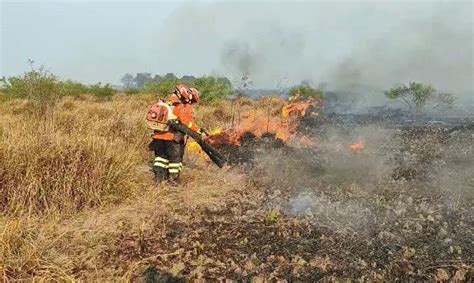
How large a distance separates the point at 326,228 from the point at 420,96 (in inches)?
854

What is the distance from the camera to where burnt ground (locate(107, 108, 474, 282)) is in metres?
4.18

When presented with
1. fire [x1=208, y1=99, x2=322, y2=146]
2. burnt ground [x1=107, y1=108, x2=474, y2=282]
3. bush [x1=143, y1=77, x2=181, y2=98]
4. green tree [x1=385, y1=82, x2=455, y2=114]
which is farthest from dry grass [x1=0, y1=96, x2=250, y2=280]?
green tree [x1=385, y1=82, x2=455, y2=114]

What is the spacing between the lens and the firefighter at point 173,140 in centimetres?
695

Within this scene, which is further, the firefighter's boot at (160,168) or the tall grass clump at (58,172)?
the firefighter's boot at (160,168)

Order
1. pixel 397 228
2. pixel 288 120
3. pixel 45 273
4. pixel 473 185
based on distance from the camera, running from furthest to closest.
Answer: pixel 288 120 < pixel 473 185 < pixel 397 228 < pixel 45 273

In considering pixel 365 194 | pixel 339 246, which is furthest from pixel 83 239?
pixel 365 194

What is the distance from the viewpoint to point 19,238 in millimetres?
4016

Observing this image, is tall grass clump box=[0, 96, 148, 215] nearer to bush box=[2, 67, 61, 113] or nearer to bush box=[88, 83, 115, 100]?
bush box=[2, 67, 61, 113]

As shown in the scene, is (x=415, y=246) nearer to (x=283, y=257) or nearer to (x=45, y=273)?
(x=283, y=257)

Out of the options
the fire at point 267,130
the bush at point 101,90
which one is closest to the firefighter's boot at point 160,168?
the fire at point 267,130

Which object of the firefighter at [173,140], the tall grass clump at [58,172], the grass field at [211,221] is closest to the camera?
the grass field at [211,221]

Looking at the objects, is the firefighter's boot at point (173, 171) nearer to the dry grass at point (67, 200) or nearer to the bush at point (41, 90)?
the dry grass at point (67, 200)

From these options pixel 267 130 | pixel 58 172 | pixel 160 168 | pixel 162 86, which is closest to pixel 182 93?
pixel 160 168

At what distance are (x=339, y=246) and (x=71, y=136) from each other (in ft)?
12.9
